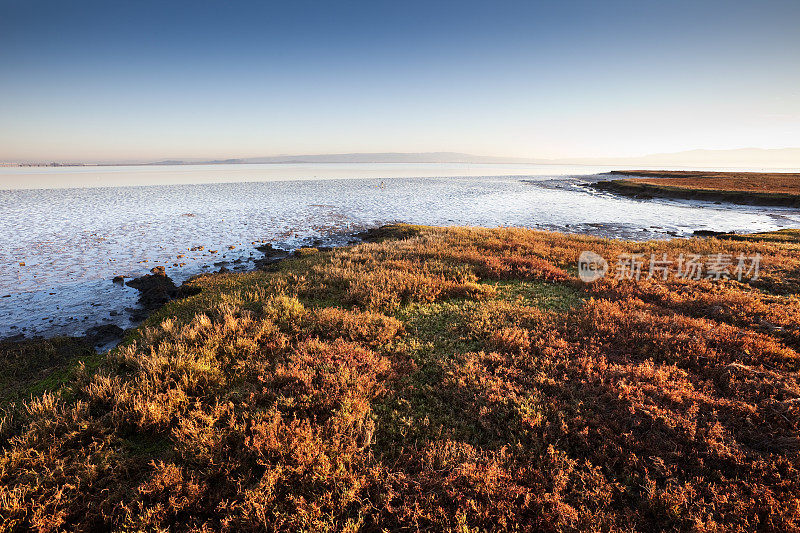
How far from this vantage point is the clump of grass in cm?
413

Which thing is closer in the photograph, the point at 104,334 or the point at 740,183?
the point at 104,334

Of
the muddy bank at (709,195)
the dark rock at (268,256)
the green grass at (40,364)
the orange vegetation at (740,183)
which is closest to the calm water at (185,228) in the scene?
the dark rock at (268,256)

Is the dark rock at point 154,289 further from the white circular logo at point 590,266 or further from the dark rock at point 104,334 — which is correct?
the white circular logo at point 590,266

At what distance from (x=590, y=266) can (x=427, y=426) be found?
38.5ft

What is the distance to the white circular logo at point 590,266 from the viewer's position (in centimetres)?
1269

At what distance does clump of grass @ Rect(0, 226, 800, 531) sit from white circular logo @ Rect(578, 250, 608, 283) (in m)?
3.09

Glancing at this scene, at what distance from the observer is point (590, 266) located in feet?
46.4

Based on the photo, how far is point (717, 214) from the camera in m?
38.6

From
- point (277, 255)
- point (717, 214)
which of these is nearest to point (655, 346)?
point (277, 255)

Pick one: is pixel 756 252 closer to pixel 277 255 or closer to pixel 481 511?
pixel 481 511

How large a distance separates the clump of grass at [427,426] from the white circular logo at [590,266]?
309 cm

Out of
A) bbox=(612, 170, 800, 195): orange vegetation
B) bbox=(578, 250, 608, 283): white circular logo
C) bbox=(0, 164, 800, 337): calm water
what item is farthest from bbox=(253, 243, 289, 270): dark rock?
bbox=(612, 170, 800, 195): orange vegetation

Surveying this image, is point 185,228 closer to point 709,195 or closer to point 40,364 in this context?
point 40,364

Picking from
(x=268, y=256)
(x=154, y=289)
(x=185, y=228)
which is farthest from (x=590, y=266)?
(x=185, y=228)
